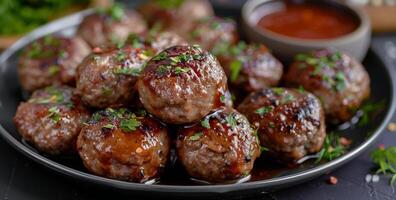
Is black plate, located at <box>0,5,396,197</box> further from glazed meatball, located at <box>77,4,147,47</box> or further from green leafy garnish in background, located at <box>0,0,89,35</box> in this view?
green leafy garnish in background, located at <box>0,0,89,35</box>

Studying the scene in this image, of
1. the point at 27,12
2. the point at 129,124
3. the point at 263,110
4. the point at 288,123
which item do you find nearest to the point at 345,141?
the point at 288,123

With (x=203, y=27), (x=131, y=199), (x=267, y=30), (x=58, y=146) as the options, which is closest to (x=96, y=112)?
(x=58, y=146)

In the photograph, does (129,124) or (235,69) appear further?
(235,69)

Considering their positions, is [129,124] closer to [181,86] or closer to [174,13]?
[181,86]

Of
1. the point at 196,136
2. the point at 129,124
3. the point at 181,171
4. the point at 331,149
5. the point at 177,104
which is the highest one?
the point at 177,104

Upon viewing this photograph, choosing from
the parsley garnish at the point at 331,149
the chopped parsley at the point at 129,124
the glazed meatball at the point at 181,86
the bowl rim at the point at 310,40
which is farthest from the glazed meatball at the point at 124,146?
the bowl rim at the point at 310,40
